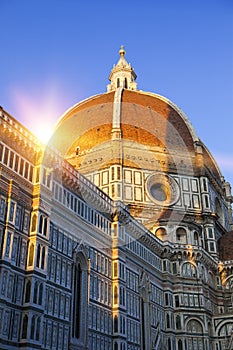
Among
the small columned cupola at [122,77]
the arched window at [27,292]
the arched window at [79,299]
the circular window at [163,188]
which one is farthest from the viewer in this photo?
the small columned cupola at [122,77]

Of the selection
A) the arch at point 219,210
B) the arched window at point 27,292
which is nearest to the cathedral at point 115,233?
the arched window at point 27,292

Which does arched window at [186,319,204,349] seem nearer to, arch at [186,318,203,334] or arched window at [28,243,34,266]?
arch at [186,318,203,334]

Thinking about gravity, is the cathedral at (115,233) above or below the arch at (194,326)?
above

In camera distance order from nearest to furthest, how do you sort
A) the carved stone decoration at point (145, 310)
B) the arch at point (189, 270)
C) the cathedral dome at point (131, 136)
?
the carved stone decoration at point (145, 310) < the arch at point (189, 270) < the cathedral dome at point (131, 136)

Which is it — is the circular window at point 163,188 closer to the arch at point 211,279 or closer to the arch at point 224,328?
the arch at point 211,279

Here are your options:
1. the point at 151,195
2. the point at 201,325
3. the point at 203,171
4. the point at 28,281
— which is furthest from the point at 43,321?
the point at 203,171

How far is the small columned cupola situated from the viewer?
84.4 meters

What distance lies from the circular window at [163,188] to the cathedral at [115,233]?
5.8 inches

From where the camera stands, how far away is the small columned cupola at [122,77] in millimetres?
84375

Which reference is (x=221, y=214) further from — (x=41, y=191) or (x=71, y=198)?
(x=41, y=191)

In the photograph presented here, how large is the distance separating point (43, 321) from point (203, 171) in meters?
40.3

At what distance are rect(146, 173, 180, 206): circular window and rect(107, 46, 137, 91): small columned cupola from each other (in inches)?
1138

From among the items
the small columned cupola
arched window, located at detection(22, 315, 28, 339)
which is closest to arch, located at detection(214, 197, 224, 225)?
the small columned cupola

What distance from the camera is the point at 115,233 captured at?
4072cm
